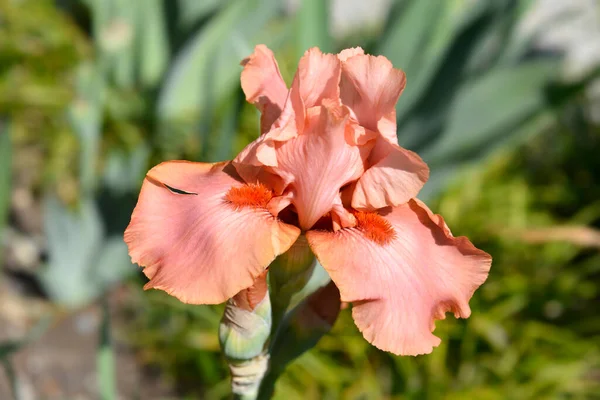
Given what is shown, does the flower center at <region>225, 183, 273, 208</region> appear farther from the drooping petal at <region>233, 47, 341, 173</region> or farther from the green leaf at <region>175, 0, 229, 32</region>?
the green leaf at <region>175, 0, 229, 32</region>

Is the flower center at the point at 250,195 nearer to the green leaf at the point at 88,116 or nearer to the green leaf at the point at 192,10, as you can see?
the green leaf at the point at 88,116

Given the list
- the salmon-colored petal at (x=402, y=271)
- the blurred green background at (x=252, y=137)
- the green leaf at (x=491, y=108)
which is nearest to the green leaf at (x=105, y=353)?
the blurred green background at (x=252, y=137)

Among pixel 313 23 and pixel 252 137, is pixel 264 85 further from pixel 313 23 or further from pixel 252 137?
pixel 252 137

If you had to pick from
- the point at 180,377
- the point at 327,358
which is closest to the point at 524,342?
the point at 327,358

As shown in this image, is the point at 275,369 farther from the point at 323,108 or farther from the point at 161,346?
the point at 161,346

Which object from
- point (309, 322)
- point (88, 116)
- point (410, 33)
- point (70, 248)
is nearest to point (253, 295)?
point (309, 322)

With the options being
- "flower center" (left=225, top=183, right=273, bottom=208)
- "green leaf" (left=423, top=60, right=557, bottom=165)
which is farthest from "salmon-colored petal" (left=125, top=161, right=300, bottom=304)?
"green leaf" (left=423, top=60, right=557, bottom=165)

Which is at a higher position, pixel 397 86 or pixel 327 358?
pixel 397 86
